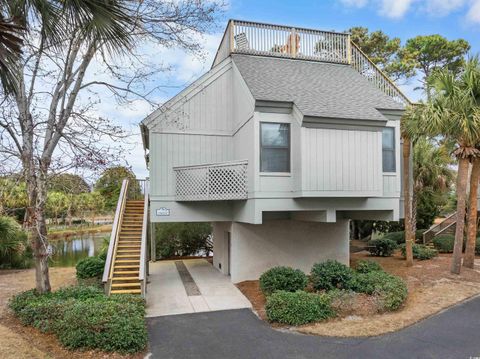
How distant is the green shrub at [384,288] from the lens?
30.0 ft

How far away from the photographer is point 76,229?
43656 millimetres

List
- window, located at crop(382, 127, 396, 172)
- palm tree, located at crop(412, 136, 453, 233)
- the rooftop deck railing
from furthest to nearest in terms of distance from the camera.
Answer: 1. palm tree, located at crop(412, 136, 453, 233)
2. the rooftop deck railing
3. window, located at crop(382, 127, 396, 172)

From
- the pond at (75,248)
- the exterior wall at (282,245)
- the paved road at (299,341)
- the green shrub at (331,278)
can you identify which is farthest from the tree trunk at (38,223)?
the pond at (75,248)

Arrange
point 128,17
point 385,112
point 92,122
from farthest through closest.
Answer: point 385,112 → point 92,122 → point 128,17

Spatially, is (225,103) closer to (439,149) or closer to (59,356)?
(59,356)

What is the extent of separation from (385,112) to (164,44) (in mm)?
7962

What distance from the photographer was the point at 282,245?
1359 centimetres

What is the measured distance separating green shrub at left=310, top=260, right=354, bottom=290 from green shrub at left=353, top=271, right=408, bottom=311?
0.93 feet

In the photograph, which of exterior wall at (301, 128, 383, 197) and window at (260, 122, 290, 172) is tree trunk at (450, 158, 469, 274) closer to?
exterior wall at (301, 128, 383, 197)

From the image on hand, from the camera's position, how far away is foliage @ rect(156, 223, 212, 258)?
66.5 ft

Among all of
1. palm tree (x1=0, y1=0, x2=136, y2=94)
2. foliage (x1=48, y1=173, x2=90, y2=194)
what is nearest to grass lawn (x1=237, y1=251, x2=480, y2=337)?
foliage (x1=48, y1=173, x2=90, y2=194)

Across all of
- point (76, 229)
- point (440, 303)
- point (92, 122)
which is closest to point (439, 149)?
point (440, 303)

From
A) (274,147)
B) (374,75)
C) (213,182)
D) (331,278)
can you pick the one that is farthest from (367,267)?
(374,75)

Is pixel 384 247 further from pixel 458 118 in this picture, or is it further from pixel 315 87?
pixel 315 87
